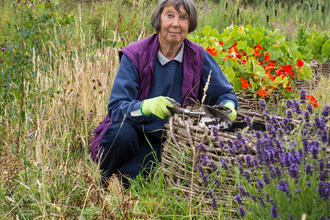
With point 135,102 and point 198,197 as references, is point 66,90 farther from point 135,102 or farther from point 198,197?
point 198,197

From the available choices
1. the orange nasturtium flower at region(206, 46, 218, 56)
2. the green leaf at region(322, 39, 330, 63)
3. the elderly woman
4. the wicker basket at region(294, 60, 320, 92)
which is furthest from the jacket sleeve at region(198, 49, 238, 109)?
the green leaf at region(322, 39, 330, 63)

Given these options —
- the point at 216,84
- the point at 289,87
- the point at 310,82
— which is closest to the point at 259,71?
the point at 289,87

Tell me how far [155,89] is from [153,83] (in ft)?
0.15

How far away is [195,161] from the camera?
59.9 inches

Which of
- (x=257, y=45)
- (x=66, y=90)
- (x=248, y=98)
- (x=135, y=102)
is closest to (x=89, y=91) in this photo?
(x=66, y=90)

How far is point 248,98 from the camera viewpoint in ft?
10.3

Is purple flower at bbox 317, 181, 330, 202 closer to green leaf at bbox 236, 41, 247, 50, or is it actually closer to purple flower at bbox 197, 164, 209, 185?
purple flower at bbox 197, 164, 209, 185

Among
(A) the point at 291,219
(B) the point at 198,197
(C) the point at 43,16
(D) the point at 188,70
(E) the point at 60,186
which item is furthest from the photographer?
(C) the point at 43,16

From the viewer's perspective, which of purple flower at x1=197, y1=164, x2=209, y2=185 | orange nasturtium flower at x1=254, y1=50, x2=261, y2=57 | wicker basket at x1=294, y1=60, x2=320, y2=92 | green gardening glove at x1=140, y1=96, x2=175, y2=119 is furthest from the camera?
wicker basket at x1=294, y1=60, x2=320, y2=92

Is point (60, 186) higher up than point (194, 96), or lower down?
lower down

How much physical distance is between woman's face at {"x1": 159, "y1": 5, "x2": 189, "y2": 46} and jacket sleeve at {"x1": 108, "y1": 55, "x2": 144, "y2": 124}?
33 cm

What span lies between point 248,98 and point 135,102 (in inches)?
60.7

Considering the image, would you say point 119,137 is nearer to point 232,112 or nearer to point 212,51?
point 232,112

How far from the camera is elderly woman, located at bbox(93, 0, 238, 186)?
206 centimetres
